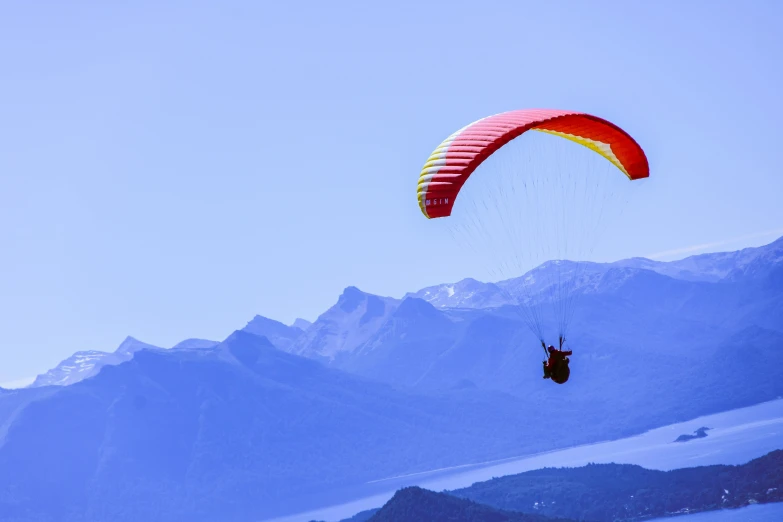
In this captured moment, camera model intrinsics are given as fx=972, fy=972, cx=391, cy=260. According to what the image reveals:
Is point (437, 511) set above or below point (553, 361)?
above

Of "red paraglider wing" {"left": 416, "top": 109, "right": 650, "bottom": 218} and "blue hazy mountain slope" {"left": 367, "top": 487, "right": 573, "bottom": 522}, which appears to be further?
"blue hazy mountain slope" {"left": 367, "top": 487, "right": 573, "bottom": 522}

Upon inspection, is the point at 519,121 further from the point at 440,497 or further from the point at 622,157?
the point at 440,497

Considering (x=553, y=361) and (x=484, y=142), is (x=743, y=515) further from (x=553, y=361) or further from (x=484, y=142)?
(x=484, y=142)

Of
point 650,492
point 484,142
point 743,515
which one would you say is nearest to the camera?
point 484,142

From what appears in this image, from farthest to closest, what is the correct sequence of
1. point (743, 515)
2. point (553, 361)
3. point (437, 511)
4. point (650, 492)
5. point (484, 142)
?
point (650, 492) → point (743, 515) → point (437, 511) → point (484, 142) → point (553, 361)

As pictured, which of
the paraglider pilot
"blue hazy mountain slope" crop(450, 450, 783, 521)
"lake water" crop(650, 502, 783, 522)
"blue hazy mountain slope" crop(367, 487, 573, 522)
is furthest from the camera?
"blue hazy mountain slope" crop(450, 450, 783, 521)

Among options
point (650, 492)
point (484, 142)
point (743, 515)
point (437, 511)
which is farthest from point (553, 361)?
point (650, 492)

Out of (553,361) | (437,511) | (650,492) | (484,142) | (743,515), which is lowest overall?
(743,515)

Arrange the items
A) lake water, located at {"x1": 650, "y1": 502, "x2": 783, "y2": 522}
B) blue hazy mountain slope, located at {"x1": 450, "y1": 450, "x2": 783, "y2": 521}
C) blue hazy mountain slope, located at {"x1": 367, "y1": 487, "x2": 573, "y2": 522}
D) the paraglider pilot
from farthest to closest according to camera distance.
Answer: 1. blue hazy mountain slope, located at {"x1": 450, "y1": 450, "x2": 783, "y2": 521}
2. lake water, located at {"x1": 650, "y1": 502, "x2": 783, "y2": 522}
3. blue hazy mountain slope, located at {"x1": 367, "y1": 487, "x2": 573, "y2": 522}
4. the paraglider pilot

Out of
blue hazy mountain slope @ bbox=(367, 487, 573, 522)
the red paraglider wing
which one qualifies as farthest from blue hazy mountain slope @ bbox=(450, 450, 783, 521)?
the red paraglider wing

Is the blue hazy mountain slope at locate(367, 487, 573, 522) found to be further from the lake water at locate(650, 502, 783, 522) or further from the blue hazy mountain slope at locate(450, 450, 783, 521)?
the blue hazy mountain slope at locate(450, 450, 783, 521)

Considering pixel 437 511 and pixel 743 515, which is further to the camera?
pixel 743 515

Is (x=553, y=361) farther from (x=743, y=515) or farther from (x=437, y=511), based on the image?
(x=743, y=515)

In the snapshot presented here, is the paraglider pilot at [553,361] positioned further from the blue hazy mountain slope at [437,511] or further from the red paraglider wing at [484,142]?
the blue hazy mountain slope at [437,511]
